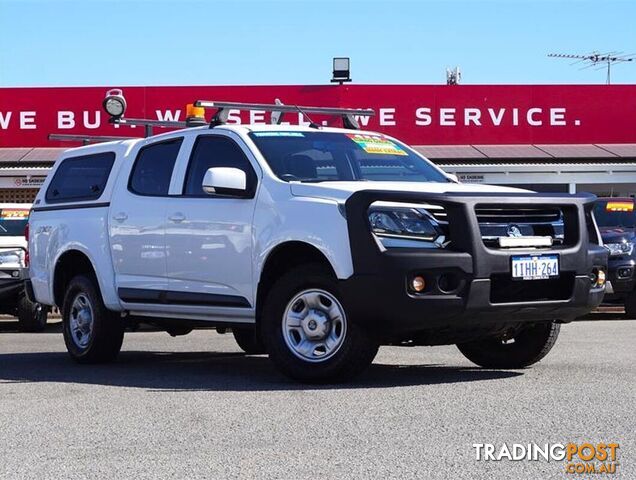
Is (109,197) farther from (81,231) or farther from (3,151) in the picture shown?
(3,151)

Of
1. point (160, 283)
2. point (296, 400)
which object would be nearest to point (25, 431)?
point (296, 400)

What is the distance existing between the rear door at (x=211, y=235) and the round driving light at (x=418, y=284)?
4.60ft

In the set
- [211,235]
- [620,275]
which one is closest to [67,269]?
[211,235]

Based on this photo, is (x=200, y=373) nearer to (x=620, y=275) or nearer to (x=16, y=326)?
(x=620, y=275)

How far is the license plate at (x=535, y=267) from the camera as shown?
7.74 metres

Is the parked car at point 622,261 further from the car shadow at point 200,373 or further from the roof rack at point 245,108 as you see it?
the car shadow at point 200,373

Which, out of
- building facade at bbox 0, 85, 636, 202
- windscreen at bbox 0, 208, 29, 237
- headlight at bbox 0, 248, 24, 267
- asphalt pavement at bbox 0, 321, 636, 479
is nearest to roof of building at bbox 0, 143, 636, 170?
building facade at bbox 0, 85, 636, 202

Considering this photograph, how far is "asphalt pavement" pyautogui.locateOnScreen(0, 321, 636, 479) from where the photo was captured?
5332 millimetres

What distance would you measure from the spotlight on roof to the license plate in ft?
63.3

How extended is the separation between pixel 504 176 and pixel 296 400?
60.7ft

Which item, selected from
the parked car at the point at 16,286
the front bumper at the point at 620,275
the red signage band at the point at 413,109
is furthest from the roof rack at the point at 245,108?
the red signage band at the point at 413,109

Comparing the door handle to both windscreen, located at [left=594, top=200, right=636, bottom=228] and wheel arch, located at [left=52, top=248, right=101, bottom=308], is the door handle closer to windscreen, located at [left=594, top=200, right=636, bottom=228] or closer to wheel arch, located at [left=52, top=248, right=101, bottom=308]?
wheel arch, located at [left=52, top=248, right=101, bottom=308]

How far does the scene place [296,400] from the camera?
23.7ft

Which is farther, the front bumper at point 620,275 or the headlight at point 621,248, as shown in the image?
the headlight at point 621,248
